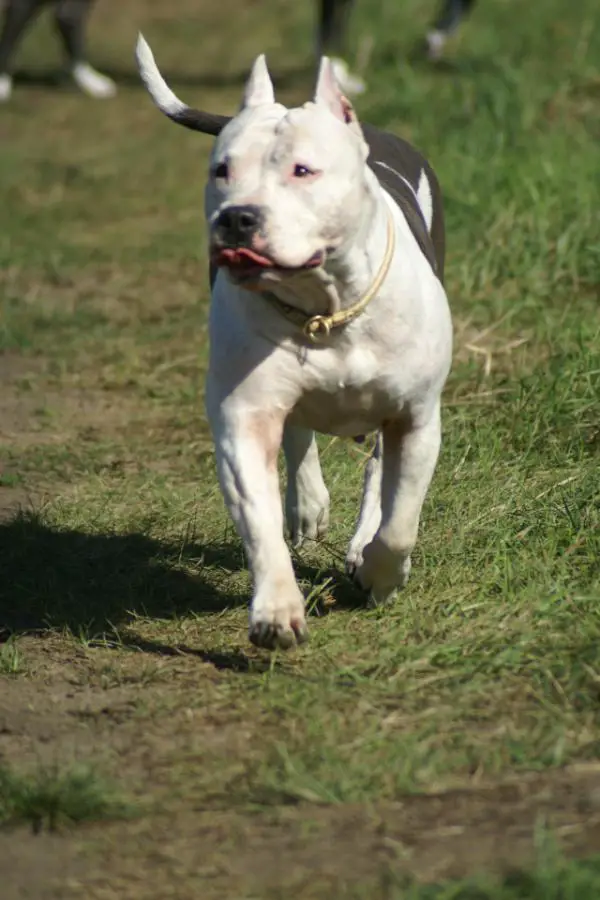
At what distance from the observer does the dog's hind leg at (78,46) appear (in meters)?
12.6

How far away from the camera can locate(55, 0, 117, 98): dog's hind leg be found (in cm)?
1262

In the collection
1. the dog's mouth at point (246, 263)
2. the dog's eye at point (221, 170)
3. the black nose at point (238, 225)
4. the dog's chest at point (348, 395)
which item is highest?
the dog's eye at point (221, 170)

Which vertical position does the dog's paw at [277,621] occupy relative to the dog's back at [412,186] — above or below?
below

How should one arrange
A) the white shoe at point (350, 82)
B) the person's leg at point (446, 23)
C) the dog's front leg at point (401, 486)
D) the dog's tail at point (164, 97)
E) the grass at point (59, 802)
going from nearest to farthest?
1. the grass at point (59, 802)
2. the dog's front leg at point (401, 486)
3. the dog's tail at point (164, 97)
4. the white shoe at point (350, 82)
5. the person's leg at point (446, 23)

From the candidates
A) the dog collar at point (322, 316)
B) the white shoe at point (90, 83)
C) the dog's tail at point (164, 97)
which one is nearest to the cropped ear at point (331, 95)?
the dog collar at point (322, 316)

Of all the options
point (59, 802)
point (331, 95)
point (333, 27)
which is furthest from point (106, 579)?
point (333, 27)

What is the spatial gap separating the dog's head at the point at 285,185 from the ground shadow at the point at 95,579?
1.27 meters

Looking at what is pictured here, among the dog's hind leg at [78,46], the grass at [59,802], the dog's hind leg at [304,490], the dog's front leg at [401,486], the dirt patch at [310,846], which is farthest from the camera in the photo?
the dog's hind leg at [78,46]

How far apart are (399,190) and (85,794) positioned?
73.8 inches

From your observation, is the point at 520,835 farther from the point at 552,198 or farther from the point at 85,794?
the point at 552,198

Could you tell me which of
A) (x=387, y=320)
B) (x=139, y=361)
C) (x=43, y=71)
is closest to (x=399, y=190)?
(x=387, y=320)

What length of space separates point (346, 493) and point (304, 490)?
465 millimetres

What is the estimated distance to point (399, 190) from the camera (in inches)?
174

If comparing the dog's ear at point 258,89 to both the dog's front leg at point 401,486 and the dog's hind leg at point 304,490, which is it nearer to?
the dog's front leg at point 401,486
